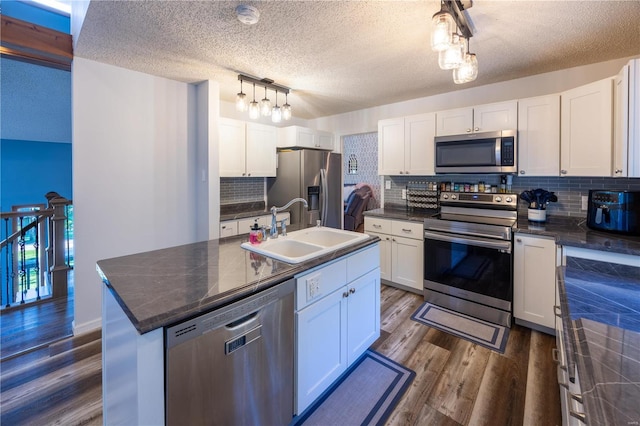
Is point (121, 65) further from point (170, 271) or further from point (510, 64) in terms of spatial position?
point (510, 64)

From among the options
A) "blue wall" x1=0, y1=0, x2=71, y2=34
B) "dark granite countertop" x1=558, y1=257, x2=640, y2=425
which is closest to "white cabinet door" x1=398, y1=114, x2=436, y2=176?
"dark granite countertop" x1=558, y1=257, x2=640, y2=425

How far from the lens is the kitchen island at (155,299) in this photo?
95 cm

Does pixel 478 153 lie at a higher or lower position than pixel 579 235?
higher

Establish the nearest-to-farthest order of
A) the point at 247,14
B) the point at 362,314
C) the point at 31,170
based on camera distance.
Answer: the point at 247,14, the point at 362,314, the point at 31,170

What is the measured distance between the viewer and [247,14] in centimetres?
176

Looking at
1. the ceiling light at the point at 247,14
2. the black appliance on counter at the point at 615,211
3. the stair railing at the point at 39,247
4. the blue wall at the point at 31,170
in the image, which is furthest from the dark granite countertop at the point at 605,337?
the blue wall at the point at 31,170

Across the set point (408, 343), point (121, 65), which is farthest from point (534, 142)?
point (121, 65)

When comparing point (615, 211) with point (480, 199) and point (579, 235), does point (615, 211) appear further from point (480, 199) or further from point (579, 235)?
point (480, 199)

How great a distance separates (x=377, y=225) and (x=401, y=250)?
42 cm

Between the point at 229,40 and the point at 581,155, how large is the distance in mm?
2998

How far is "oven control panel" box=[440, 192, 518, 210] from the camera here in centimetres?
296

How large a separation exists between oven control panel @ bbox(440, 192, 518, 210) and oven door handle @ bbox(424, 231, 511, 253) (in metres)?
0.62

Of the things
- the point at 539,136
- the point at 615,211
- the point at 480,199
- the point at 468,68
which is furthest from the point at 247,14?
the point at 615,211

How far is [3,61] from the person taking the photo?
8.99ft
